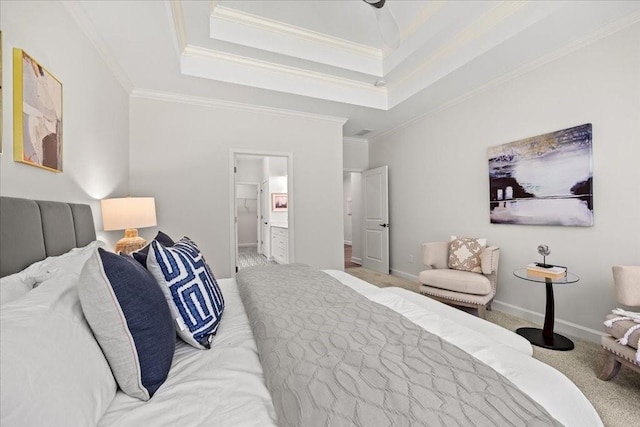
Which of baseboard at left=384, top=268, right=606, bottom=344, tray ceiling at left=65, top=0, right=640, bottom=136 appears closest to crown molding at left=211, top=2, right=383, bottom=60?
tray ceiling at left=65, top=0, right=640, bottom=136

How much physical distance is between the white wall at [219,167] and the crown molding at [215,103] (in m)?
0.03

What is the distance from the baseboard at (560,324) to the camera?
7.80 feet

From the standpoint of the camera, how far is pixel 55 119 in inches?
65.7

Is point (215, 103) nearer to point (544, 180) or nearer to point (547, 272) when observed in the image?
point (544, 180)

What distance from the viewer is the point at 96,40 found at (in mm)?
2271

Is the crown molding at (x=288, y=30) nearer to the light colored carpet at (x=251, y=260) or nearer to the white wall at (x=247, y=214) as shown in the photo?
the light colored carpet at (x=251, y=260)

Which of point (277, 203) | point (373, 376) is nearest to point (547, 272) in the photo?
point (373, 376)

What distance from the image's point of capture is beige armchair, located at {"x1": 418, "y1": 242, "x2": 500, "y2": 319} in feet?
8.86

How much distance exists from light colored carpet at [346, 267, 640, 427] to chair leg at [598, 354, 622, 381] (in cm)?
4

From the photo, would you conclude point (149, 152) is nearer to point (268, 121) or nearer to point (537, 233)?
point (268, 121)

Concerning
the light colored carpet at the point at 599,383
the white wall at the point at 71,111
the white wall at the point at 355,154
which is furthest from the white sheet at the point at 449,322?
the white wall at the point at 355,154

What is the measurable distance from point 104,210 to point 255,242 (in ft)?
22.1

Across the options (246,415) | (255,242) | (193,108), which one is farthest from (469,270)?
(255,242)

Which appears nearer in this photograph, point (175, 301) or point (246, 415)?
point (246, 415)
